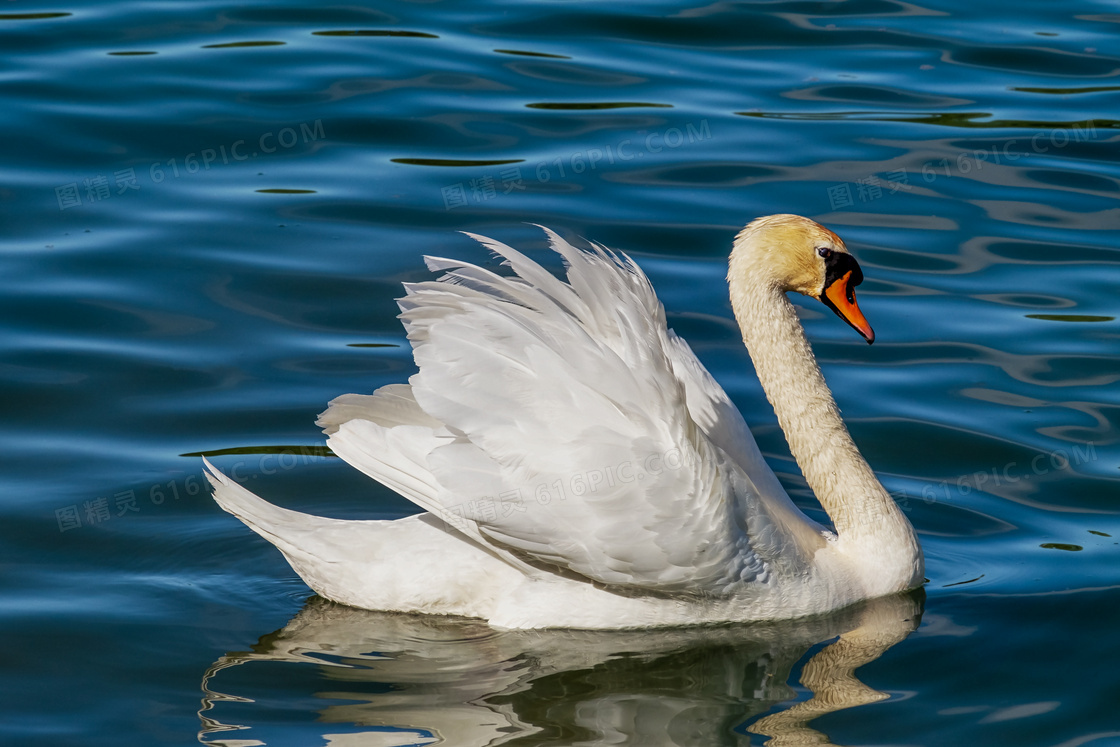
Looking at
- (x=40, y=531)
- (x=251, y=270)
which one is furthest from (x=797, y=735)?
Result: (x=251, y=270)

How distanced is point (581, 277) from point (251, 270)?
11.7 ft

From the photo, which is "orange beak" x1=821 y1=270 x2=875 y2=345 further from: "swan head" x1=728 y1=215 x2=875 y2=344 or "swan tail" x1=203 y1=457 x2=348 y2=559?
"swan tail" x1=203 y1=457 x2=348 y2=559

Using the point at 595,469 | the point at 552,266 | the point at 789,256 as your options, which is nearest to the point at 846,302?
the point at 789,256

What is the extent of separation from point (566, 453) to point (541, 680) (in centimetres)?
79

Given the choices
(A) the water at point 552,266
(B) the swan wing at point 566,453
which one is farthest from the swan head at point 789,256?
(A) the water at point 552,266

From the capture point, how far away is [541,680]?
16.9ft

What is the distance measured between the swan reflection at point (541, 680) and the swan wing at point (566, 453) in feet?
0.92

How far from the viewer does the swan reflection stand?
4820 mm

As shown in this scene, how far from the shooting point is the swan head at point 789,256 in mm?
5793

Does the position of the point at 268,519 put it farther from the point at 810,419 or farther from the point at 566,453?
the point at 810,419

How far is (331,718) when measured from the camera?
4.84 meters

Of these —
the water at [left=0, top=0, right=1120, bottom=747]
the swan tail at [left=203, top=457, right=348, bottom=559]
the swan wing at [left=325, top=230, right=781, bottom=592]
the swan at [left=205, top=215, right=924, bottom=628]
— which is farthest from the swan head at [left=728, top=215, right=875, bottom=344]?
the swan tail at [left=203, top=457, right=348, bottom=559]

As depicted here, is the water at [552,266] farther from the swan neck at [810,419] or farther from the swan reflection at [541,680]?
the swan neck at [810,419]

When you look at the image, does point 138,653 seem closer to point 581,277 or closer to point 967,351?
point 581,277
